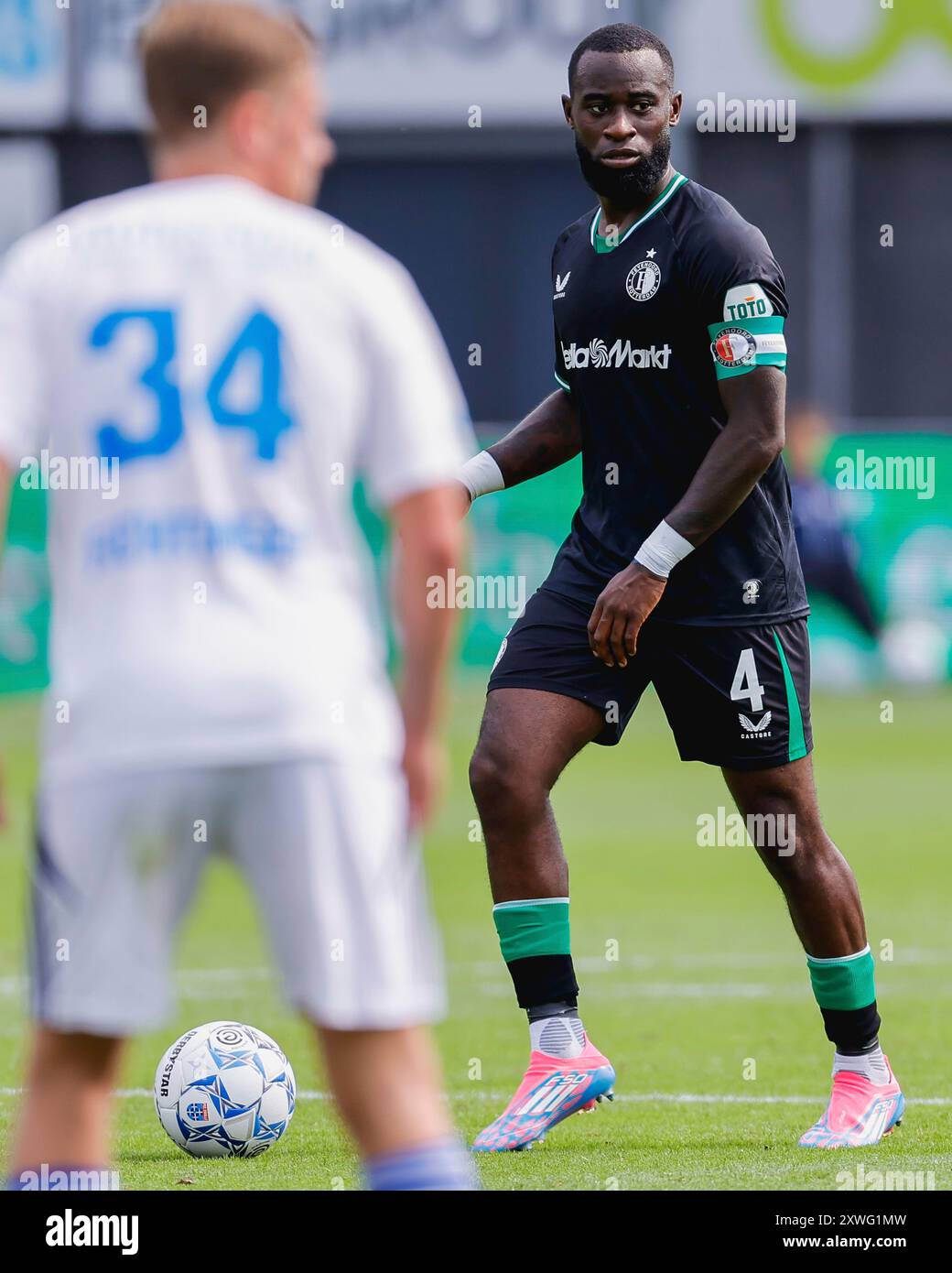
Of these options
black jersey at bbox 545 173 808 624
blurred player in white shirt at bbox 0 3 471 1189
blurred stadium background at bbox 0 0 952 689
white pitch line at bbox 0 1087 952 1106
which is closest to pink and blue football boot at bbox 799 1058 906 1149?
white pitch line at bbox 0 1087 952 1106

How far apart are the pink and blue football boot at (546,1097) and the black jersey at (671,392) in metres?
1.11

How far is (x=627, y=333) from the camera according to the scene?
541 cm

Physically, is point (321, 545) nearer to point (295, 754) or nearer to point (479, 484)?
point (295, 754)

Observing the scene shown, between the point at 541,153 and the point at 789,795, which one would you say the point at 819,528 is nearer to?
the point at 541,153

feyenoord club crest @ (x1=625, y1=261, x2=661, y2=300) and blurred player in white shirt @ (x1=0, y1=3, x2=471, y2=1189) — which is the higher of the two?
feyenoord club crest @ (x1=625, y1=261, x2=661, y2=300)

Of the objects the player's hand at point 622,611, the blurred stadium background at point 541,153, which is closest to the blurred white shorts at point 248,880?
the player's hand at point 622,611

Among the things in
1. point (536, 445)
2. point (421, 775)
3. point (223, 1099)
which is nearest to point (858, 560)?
point (536, 445)

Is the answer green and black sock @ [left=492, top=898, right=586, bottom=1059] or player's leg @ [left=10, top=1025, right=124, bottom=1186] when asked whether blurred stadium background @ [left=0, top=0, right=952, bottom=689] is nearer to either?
green and black sock @ [left=492, top=898, right=586, bottom=1059]

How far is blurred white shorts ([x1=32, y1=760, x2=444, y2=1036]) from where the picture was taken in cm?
310

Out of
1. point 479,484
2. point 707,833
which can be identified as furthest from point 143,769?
point 707,833

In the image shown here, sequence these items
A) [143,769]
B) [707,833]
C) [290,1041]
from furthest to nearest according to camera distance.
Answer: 1. [707,833]
2. [290,1041]
3. [143,769]

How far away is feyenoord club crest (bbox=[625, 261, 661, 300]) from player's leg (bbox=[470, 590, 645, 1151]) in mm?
773

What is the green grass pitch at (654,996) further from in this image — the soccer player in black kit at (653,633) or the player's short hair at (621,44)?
the player's short hair at (621,44)

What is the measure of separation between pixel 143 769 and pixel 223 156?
35.4 inches
